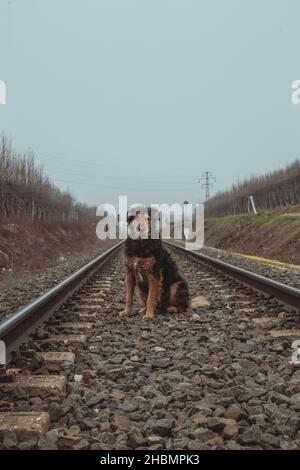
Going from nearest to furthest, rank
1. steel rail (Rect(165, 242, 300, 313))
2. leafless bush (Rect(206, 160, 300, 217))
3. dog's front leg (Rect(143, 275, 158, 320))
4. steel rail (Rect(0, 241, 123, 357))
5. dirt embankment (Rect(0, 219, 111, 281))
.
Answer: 1. steel rail (Rect(0, 241, 123, 357))
2. dog's front leg (Rect(143, 275, 158, 320))
3. steel rail (Rect(165, 242, 300, 313))
4. dirt embankment (Rect(0, 219, 111, 281))
5. leafless bush (Rect(206, 160, 300, 217))

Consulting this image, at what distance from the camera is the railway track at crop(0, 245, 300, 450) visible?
7.63 ft

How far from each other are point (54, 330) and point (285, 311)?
2.45 meters

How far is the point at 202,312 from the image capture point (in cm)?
567

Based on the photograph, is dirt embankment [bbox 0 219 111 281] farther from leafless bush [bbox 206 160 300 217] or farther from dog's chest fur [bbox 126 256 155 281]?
leafless bush [bbox 206 160 300 217]

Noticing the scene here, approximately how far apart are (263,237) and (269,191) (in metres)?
21.2

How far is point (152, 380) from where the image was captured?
3176 mm

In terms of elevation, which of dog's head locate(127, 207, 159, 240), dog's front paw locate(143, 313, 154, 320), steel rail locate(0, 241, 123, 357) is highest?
dog's head locate(127, 207, 159, 240)

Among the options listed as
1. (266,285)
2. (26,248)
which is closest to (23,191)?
(26,248)

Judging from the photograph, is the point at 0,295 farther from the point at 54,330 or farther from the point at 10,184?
the point at 10,184

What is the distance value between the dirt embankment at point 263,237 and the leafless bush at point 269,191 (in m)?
9.67

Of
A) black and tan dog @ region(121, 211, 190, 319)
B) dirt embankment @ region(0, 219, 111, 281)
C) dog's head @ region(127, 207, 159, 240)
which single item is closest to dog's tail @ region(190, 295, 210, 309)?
black and tan dog @ region(121, 211, 190, 319)

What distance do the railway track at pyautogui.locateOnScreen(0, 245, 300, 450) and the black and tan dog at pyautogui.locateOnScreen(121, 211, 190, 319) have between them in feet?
0.65

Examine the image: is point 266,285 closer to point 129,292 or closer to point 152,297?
point 152,297

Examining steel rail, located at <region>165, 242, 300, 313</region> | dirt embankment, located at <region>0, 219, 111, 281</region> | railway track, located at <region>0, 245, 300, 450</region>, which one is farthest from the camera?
dirt embankment, located at <region>0, 219, 111, 281</region>
